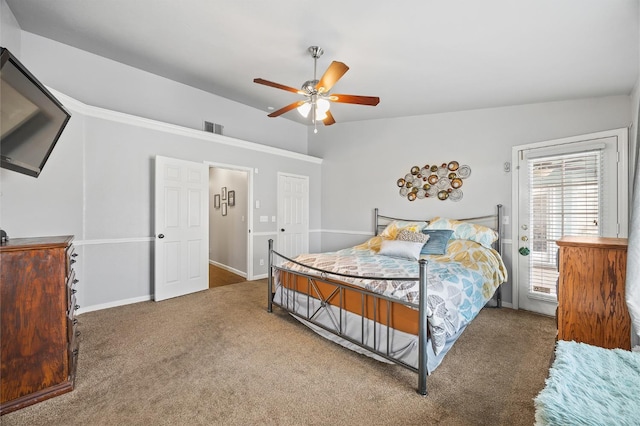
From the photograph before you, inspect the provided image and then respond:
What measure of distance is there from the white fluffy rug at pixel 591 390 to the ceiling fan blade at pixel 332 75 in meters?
2.31

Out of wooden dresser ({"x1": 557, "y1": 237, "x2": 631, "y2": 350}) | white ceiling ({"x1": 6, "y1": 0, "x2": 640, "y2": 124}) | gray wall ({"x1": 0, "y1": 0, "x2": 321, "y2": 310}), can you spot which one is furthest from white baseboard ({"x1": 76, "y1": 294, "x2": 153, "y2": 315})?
wooden dresser ({"x1": 557, "y1": 237, "x2": 631, "y2": 350})

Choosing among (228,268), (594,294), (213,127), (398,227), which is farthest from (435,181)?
(228,268)

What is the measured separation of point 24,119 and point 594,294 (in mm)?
3961

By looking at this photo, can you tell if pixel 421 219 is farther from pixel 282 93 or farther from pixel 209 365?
pixel 209 365

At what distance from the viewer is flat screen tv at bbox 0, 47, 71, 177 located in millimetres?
1760

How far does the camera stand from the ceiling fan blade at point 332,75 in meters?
2.33

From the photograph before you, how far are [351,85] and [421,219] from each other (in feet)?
7.72

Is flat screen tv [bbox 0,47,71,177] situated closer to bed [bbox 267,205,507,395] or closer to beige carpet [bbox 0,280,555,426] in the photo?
beige carpet [bbox 0,280,555,426]

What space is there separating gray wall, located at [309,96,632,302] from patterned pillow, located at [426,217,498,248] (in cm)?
29

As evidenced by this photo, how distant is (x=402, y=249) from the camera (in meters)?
3.60

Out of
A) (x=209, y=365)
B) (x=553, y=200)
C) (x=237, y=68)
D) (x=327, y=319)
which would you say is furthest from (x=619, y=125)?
(x=209, y=365)

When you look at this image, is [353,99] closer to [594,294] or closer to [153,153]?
[594,294]

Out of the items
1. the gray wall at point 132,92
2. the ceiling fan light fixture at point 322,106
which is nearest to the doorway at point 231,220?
the gray wall at point 132,92

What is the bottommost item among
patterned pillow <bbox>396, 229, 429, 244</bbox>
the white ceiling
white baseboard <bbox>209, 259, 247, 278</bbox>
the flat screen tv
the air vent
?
white baseboard <bbox>209, 259, 247, 278</bbox>
